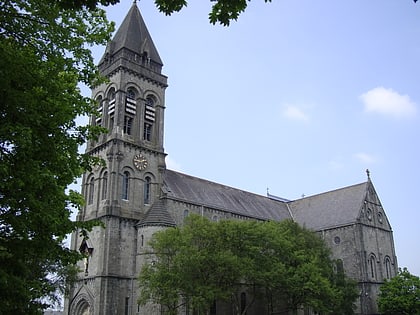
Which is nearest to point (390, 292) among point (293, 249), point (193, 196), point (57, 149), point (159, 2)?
point (293, 249)

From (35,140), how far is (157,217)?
30.0 m

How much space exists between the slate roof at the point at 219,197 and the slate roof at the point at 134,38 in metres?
13.5

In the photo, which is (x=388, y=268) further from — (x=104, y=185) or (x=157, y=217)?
(x=104, y=185)

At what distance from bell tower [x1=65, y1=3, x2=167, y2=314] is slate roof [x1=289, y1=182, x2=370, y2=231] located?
2269 centimetres

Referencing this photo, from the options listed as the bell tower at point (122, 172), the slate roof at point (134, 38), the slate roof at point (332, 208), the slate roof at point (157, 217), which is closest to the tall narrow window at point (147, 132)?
the bell tower at point (122, 172)

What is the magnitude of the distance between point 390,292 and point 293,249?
14.1m

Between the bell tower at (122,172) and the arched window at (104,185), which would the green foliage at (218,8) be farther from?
the arched window at (104,185)

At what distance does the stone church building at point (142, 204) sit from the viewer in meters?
40.2

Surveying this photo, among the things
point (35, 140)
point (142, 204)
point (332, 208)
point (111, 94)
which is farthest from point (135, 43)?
point (35, 140)

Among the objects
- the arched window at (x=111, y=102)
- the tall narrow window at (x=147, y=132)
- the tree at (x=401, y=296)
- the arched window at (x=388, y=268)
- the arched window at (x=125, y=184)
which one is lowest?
the tree at (x=401, y=296)

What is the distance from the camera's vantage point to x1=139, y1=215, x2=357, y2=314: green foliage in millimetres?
32219

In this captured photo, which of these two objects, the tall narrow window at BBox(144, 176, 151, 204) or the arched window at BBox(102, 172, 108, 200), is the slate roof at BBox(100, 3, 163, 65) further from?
the tall narrow window at BBox(144, 176, 151, 204)

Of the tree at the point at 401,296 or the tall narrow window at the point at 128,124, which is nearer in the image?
the tree at the point at 401,296

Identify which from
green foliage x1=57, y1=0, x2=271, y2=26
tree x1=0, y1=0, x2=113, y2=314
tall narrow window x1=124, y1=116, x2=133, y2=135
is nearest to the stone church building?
tall narrow window x1=124, y1=116, x2=133, y2=135
